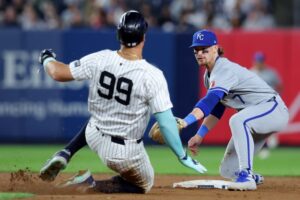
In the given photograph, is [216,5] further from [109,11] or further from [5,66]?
[5,66]

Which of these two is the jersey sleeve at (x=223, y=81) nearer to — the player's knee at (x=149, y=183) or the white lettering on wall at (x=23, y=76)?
the player's knee at (x=149, y=183)

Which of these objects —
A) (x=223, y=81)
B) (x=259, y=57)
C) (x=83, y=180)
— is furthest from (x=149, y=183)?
(x=259, y=57)

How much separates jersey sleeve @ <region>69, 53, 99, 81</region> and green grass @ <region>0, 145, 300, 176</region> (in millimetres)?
3522

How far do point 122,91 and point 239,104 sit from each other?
1933mm

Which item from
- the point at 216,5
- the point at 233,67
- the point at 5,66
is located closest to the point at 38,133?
the point at 5,66

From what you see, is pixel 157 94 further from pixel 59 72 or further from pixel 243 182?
pixel 243 182

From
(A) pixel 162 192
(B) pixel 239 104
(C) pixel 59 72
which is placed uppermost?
(C) pixel 59 72

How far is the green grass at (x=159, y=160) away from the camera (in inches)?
493

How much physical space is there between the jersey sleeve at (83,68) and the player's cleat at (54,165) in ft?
3.01

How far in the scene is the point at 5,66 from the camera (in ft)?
56.2

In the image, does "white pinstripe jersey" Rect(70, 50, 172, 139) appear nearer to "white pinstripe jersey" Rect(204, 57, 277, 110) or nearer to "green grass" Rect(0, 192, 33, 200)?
"green grass" Rect(0, 192, 33, 200)

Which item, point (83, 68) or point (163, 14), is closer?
point (83, 68)

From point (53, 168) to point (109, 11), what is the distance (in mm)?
10153

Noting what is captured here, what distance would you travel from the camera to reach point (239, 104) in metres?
9.48
